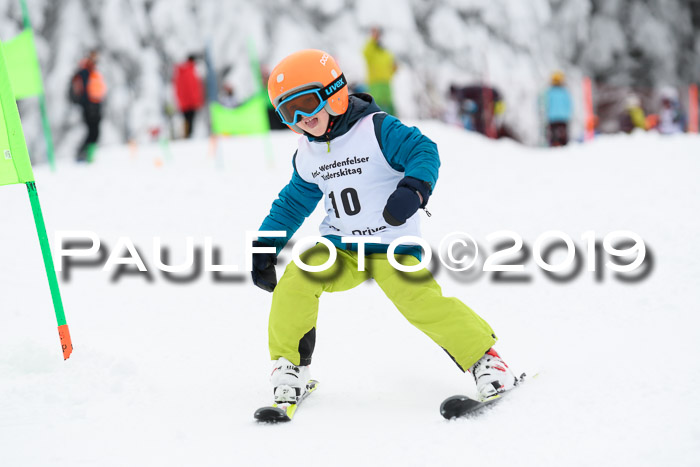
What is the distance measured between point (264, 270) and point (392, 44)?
43.8 ft

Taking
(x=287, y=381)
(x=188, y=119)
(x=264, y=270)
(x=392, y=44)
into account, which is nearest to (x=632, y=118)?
(x=392, y=44)

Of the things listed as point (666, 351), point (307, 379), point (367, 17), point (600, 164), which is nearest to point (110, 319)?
point (307, 379)

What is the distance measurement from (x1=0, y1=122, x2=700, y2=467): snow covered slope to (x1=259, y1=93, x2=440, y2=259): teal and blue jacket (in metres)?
0.75

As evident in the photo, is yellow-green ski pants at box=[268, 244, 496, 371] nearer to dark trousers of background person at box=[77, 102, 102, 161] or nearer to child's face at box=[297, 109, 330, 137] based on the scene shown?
child's face at box=[297, 109, 330, 137]

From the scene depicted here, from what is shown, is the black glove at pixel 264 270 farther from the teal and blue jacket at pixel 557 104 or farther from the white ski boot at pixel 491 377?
the teal and blue jacket at pixel 557 104

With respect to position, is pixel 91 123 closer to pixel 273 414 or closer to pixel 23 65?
pixel 23 65

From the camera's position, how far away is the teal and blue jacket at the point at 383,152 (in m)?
2.63

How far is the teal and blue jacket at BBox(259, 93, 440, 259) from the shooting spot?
2633 mm

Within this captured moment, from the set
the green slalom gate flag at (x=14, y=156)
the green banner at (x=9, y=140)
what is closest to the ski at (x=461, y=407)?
the green slalom gate flag at (x=14, y=156)

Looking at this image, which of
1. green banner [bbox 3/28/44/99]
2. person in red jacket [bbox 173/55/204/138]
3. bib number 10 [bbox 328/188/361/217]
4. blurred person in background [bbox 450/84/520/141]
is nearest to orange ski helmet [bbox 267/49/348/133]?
bib number 10 [bbox 328/188/361/217]

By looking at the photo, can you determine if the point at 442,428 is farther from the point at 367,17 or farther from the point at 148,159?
the point at 367,17

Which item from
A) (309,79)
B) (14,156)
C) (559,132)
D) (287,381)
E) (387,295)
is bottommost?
(559,132)

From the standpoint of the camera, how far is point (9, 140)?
309cm

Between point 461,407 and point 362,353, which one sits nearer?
Answer: point 461,407
